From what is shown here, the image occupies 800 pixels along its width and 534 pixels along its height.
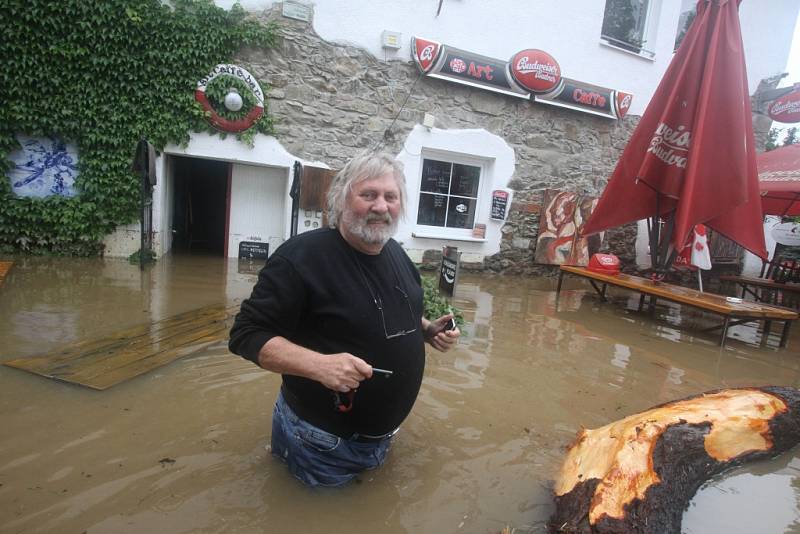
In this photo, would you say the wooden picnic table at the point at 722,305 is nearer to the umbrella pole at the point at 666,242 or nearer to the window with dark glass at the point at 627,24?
the umbrella pole at the point at 666,242

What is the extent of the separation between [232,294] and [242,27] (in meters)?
4.04

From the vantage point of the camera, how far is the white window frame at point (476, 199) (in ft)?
27.1

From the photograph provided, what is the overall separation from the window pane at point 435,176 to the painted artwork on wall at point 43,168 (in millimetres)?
5432

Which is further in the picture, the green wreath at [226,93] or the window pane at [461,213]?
the window pane at [461,213]

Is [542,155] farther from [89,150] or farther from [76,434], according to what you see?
[76,434]

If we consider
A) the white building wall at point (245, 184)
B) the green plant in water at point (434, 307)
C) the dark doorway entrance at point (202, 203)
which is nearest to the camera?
the green plant in water at point (434, 307)

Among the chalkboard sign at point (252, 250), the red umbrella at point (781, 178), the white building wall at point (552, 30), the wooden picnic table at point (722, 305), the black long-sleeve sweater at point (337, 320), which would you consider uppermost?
the white building wall at point (552, 30)

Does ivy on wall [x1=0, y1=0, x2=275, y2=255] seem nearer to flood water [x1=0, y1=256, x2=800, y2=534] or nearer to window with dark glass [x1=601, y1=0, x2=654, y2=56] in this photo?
flood water [x1=0, y1=256, x2=800, y2=534]

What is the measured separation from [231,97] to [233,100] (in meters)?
0.05

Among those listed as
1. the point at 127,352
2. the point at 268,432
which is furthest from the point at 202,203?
the point at 268,432

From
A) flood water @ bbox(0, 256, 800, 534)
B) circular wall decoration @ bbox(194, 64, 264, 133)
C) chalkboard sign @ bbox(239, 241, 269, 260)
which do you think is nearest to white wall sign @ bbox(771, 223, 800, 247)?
flood water @ bbox(0, 256, 800, 534)

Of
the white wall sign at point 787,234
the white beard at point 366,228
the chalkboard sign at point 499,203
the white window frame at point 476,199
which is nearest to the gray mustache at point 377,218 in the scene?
the white beard at point 366,228

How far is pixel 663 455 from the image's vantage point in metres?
2.08

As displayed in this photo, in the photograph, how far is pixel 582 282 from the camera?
30.2 feet
